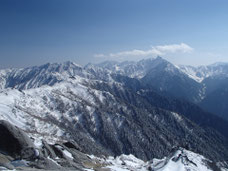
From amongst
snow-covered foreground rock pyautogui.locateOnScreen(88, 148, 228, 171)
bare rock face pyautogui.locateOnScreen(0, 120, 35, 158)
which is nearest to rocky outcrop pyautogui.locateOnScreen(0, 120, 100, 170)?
bare rock face pyautogui.locateOnScreen(0, 120, 35, 158)

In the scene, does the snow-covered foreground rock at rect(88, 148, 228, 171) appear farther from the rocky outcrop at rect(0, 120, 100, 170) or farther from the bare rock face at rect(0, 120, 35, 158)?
the bare rock face at rect(0, 120, 35, 158)

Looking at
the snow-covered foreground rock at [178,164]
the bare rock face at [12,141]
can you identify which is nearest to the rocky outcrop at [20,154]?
the bare rock face at [12,141]

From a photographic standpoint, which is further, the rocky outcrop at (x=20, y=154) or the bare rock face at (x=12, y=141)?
the bare rock face at (x=12, y=141)

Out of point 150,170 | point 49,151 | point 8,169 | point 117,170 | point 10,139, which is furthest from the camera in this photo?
point 150,170

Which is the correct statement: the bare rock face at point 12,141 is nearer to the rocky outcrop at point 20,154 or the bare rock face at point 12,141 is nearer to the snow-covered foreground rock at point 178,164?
the rocky outcrop at point 20,154

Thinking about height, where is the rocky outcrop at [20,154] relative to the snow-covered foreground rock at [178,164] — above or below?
above

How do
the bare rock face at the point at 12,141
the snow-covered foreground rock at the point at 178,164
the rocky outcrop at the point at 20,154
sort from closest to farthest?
the rocky outcrop at the point at 20,154
the bare rock face at the point at 12,141
the snow-covered foreground rock at the point at 178,164

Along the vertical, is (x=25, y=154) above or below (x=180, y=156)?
above

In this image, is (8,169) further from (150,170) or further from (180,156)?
(180,156)

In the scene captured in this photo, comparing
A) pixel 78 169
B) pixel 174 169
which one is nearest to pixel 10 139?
pixel 78 169
